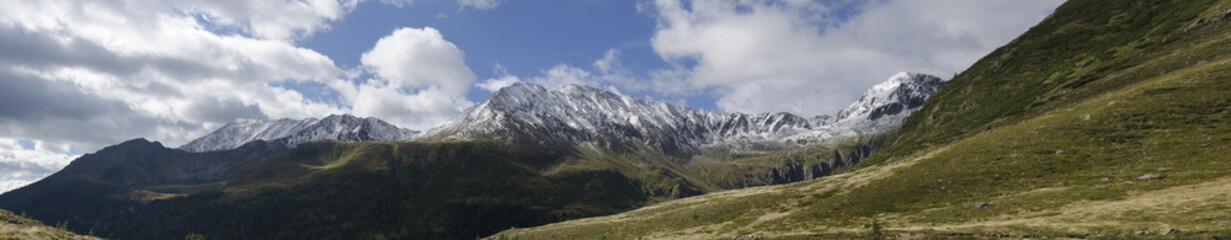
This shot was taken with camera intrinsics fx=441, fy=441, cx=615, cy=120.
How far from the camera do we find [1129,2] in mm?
133375

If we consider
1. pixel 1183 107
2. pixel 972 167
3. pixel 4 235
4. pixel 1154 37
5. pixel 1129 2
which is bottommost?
pixel 972 167

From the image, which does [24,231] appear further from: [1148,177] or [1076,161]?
[1076,161]

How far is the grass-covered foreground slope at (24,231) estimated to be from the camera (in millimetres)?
36250

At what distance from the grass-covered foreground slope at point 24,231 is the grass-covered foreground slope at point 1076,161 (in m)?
72.0

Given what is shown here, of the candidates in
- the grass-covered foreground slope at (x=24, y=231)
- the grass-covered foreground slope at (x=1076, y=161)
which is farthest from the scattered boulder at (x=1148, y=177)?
the grass-covered foreground slope at (x=24, y=231)

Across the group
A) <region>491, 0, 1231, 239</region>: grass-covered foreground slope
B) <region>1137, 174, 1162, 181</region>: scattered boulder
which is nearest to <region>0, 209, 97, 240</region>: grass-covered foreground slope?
<region>491, 0, 1231, 239</region>: grass-covered foreground slope

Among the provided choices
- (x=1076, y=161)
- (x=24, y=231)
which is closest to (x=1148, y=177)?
(x=1076, y=161)

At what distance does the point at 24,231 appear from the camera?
3766cm

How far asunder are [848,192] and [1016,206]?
39.9m

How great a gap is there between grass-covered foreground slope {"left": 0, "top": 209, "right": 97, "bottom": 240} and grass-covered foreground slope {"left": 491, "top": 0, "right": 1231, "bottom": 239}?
72.0 metres

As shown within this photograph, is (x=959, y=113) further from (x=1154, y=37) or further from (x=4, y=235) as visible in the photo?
(x=4, y=235)

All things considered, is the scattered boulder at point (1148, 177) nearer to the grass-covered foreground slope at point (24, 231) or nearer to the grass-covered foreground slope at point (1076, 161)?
the grass-covered foreground slope at point (1076, 161)

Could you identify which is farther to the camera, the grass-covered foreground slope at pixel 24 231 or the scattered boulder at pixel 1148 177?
the scattered boulder at pixel 1148 177

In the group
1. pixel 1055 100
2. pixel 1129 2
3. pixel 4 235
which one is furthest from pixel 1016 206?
pixel 1129 2
